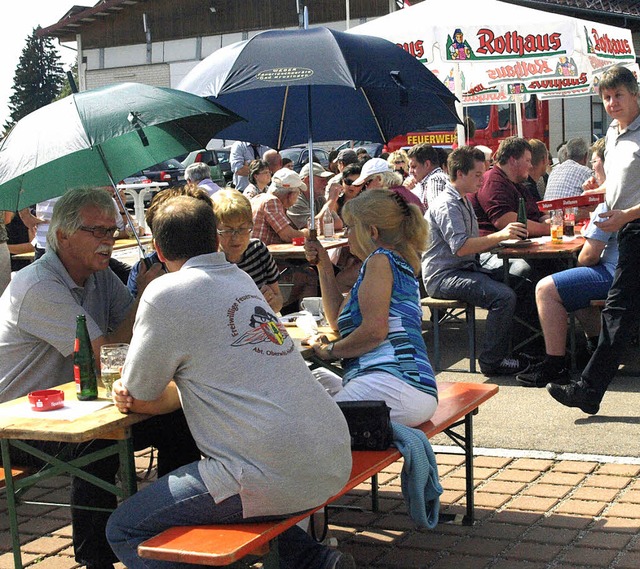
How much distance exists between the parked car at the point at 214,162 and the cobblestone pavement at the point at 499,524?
21.0 m

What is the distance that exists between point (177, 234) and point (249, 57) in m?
3.62

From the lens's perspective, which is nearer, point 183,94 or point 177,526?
point 177,526

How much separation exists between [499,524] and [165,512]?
1867mm

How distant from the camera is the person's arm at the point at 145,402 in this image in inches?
132

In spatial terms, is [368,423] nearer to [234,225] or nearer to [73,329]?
[73,329]

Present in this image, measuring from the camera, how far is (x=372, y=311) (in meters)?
4.20

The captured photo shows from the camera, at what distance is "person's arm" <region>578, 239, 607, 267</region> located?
6.64m

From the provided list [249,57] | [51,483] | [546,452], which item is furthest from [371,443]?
[249,57]

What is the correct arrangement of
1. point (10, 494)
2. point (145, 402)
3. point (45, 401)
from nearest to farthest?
point (145, 402) < point (45, 401) < point (10, 494)

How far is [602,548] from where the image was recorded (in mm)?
4133

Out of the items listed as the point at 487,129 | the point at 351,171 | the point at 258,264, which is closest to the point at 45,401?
the point at 258,264

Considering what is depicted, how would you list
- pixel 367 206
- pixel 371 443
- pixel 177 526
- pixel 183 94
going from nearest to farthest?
pixel 177 526
pixel 371 443
pixel 367 206
pixel 183 94

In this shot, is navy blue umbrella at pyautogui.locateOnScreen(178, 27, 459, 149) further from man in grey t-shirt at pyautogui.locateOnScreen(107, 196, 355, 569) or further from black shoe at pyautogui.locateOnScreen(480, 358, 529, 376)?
man in grey t-shirt at pyautogui.locateOnScreen(107, 196, 355, 569)

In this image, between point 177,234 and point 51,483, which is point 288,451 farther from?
point 51,483
